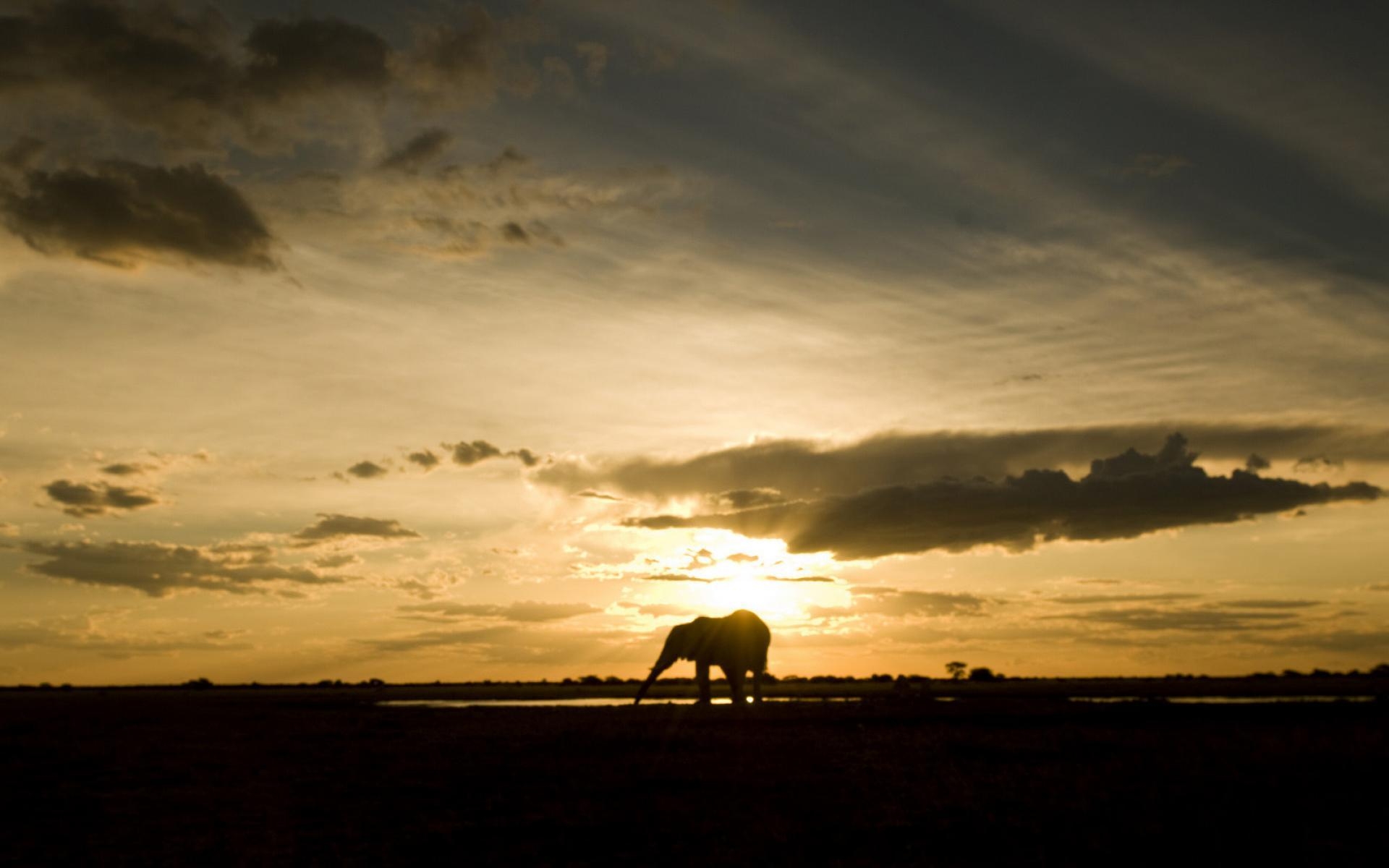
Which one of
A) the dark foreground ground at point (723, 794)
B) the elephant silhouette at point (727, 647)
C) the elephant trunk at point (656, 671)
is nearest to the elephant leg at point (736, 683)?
the elephant silhouette at point (727, 647)

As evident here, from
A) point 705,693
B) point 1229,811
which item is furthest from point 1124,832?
point 705,693

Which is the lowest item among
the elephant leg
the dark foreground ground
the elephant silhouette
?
the dark foreground ground

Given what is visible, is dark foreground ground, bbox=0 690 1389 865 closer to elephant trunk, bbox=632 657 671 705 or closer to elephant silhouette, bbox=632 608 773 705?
elephant silhouette, bbox=632 608 773 705

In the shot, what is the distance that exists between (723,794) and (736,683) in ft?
93.7

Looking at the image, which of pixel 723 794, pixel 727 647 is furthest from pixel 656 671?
pixel 723 794

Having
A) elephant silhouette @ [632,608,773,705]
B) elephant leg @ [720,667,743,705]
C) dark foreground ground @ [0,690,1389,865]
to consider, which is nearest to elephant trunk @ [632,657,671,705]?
elephant silhouette @ [632,608,773,705]

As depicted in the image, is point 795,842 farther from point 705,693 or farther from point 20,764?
point 705,693

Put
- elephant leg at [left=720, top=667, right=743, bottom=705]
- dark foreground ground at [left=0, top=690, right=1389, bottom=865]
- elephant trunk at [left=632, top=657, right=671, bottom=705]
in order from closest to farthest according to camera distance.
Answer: dark foreground ground at [left=0, top=690, right=1389, bottom=865]
elephant leg at [left=720, top=667, right=743, bottom=705]
elephant trunk at [left=632, top=657, right=671, bottom=705]

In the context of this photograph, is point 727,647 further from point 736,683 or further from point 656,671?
point 656,671

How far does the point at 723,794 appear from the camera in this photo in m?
19.1

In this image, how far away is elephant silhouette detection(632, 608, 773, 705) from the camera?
156ft

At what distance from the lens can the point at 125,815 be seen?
18234 millimetres

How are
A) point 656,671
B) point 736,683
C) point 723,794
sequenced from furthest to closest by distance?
point 656,671, point 736,683, point 723,794

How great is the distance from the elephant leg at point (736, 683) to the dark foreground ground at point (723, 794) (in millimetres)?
12100
